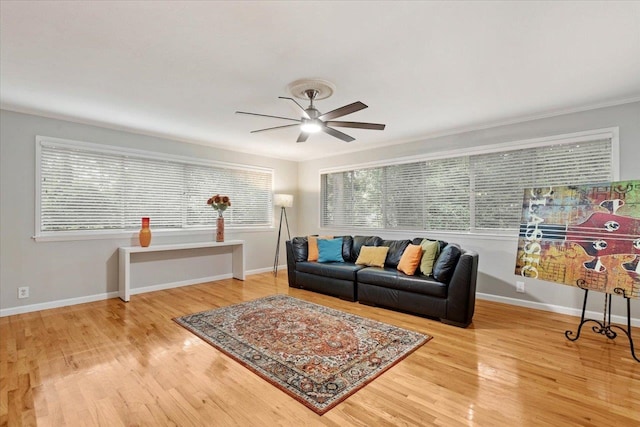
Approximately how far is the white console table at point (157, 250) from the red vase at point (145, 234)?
0.22 ft

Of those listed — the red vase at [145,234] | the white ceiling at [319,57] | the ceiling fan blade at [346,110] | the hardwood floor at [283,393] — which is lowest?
the hardwood floor at [283,393]

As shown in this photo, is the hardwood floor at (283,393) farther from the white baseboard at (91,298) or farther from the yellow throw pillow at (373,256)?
the yellow throw pillow at (373,256)

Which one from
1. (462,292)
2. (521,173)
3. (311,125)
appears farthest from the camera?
(521,173)

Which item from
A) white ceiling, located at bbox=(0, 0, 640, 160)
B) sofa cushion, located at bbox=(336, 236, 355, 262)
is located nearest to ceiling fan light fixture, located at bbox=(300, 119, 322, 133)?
white ceiling, located at bbox=(0, 0, 640, 160)

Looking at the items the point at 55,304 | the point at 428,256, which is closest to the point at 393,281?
the point at 428,256

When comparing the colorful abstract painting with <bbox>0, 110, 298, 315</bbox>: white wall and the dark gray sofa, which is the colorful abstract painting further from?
<bbox>0, 110, 298, 315</bbox>: white wall

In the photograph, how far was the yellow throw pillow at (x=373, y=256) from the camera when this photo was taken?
454 centimetres

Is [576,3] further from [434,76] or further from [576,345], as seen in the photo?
[576,345]

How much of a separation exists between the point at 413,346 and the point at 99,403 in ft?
7.94

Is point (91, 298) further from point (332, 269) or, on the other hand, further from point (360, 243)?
point (360, 243)

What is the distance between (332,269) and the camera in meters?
4.50

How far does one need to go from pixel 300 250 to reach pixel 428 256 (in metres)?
2.06

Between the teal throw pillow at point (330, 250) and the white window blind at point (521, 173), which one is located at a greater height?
the white window blind at point (521, 173)

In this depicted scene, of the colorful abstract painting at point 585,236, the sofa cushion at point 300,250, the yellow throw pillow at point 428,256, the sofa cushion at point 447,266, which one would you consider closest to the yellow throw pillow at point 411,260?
the yellow throw pillow at point 428,256
